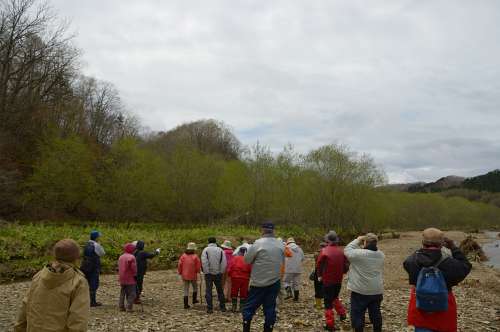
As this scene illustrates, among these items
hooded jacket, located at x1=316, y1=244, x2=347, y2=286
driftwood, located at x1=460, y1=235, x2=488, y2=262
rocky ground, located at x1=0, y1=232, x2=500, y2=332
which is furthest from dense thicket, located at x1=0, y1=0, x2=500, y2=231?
hooded jacket, located at x1=316, y1=244, x2=347, y2=286

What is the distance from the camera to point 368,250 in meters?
7.89

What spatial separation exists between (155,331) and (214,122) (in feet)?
260

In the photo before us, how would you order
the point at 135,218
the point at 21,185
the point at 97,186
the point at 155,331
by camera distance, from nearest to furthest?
the point at 155,331 < the point at 21,185 < the point at 97,186 < the point at 135,218

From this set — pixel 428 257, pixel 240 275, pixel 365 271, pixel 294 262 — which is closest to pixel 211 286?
pixel 240 275

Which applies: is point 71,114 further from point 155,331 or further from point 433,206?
point 433,206

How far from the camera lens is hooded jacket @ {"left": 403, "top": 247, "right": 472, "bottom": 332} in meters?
5.16

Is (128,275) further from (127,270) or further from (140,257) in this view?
(140,257)

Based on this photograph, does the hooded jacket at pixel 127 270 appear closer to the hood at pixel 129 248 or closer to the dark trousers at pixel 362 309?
the hood at pixel 129 248

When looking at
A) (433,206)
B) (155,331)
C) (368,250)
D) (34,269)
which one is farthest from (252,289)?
(433,206)

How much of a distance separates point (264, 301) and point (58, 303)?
4.08 m

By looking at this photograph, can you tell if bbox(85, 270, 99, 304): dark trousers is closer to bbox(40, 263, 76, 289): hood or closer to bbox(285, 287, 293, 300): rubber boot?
bbox(285, 287, 293, 300): rubber boot

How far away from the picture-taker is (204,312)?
38.6 ft

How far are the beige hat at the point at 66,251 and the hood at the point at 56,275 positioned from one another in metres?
0.07

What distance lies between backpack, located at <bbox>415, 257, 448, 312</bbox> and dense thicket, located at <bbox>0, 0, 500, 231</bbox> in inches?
1315
